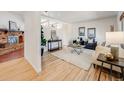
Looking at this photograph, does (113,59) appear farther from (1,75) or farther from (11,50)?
(11,50)

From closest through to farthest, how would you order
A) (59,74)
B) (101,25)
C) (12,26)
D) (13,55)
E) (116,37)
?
(116,37)
(59,74)
(101,25)
(13,55)
(12,26)

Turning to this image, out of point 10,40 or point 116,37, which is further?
point 10,40

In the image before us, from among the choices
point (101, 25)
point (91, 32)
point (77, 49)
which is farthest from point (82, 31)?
point (77, 49)

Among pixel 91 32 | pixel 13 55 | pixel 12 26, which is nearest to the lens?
pixel 91 32

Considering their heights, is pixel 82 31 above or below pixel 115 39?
above

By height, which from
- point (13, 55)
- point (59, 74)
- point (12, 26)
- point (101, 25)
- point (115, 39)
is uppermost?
point (12, 26)

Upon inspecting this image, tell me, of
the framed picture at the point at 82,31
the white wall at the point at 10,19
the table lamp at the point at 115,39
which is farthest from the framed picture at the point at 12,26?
the table lamp at the point at 115,39

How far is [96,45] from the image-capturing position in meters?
2.69

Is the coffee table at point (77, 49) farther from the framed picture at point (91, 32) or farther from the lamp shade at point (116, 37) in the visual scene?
the lamp shade at point (116, 37)

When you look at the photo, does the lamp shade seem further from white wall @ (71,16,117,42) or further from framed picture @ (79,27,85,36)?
framed picture @ (79,27,85,36)

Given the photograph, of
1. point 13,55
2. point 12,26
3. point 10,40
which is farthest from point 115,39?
point 12,26

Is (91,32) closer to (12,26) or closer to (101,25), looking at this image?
(101,25)
